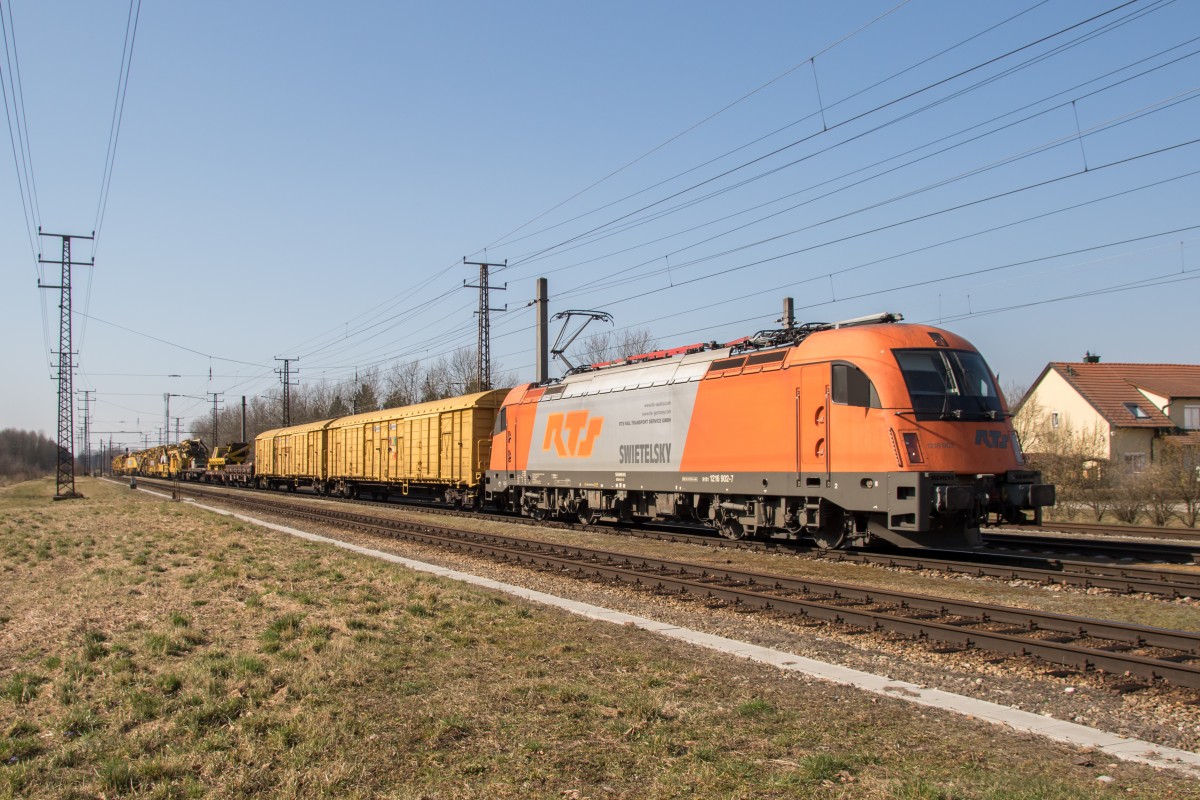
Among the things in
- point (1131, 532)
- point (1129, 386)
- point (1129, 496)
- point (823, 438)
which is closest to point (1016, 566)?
point (823, 438)

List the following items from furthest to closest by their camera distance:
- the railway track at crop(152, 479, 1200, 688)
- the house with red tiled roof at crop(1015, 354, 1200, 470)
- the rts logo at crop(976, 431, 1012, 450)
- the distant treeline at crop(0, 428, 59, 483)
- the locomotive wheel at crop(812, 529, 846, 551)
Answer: the distant treeline at crop(0, 428, 59, 483), the house with red tiled roof at crop(1015, 354, 1200, 470), the locomotive wheel at crop(812, 529, 846, 551), the rts logo at crop(976, 431, 1012, 450), the railway track at crop(152, 479, 1200, 688)

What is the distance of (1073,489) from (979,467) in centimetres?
1668

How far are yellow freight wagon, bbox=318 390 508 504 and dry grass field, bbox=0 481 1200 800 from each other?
18854 mm

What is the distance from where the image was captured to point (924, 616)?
10.6 m

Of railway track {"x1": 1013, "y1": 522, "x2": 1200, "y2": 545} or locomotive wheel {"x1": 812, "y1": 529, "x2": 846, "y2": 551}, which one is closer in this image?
locomotive wheel {"x1": 812, "y1": 529, "x2": 846, "y2": 551}

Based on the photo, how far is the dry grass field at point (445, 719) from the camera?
532cm

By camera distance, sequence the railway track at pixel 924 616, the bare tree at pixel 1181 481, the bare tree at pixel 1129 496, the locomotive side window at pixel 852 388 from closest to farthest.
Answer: the railway track at pixel 924 616 → the locomotive side window at pixel 852 388 → the bare tree at pixel 1181 481 → the bare tree at pixel 1129 496

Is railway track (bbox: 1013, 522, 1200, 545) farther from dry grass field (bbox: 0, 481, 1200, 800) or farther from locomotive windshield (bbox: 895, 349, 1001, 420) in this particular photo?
dry grass field (bbox: 0, 481, 1200, 800)

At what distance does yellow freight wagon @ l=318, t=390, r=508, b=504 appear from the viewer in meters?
30.4

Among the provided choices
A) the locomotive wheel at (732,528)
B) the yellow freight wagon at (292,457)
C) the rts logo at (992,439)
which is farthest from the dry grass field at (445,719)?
the yellow freight wagon at (292,457)

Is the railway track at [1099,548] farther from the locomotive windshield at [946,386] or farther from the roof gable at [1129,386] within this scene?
the roof gable at [1129,386]

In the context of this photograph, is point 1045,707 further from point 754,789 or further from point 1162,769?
point 754,789

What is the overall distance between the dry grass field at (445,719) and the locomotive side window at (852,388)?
21.3ft

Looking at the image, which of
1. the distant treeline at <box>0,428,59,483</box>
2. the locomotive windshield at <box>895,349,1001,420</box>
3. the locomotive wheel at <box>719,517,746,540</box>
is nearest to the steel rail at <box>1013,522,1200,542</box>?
the locomotive wheel at <box>719,517,746,540</box>
